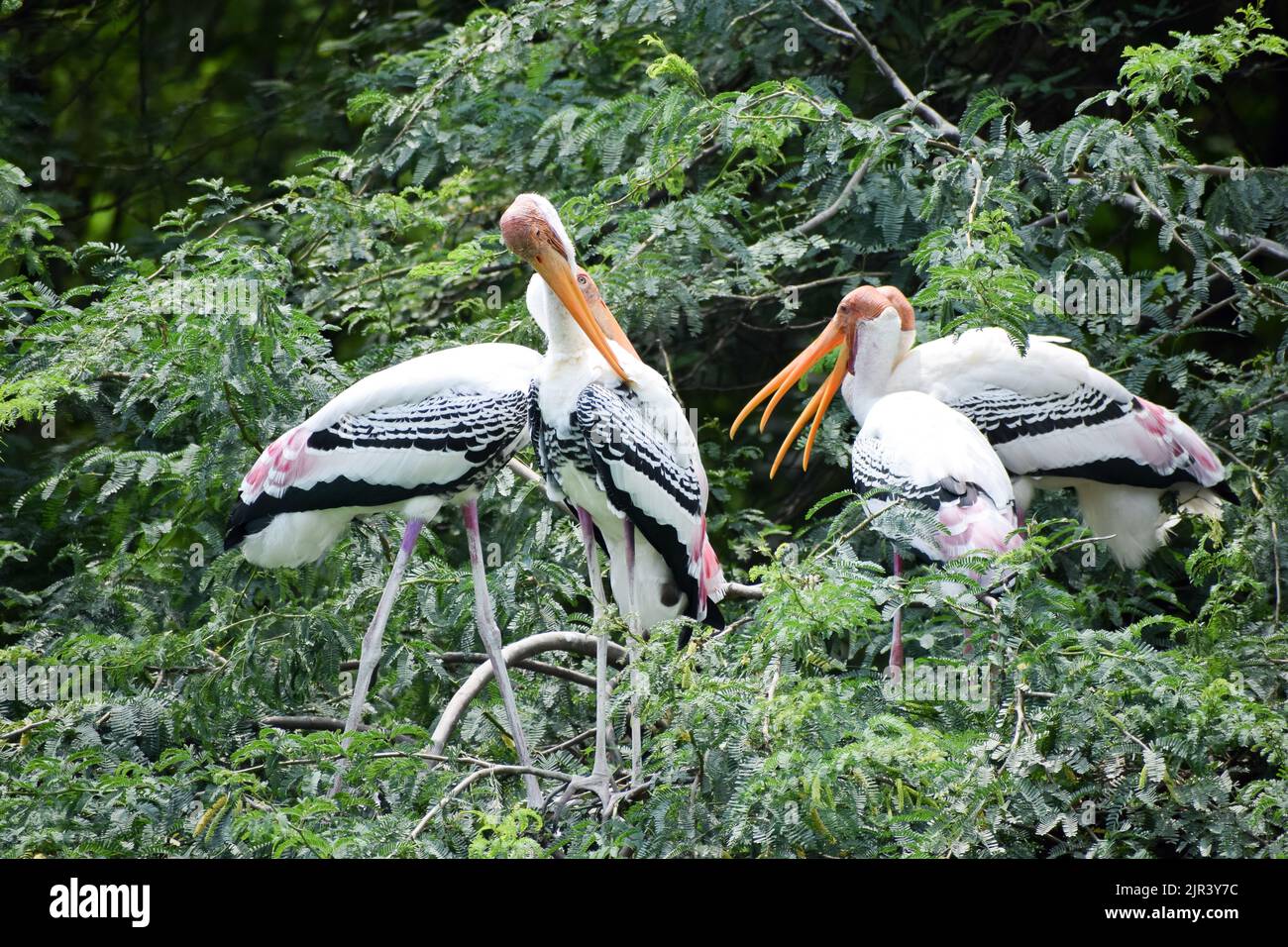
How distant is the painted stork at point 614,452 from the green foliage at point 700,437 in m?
0.29

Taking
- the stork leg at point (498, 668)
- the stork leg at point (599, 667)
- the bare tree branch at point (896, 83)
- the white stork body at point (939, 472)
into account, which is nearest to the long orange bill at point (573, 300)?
the stork leg at point (599, 667)

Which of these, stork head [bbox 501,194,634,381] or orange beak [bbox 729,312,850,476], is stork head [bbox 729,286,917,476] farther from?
stork head [bbox 501,194,634,381]

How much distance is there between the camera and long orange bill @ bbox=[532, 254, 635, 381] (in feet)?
16.9

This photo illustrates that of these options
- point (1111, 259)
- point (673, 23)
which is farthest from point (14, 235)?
point (1111, 259)

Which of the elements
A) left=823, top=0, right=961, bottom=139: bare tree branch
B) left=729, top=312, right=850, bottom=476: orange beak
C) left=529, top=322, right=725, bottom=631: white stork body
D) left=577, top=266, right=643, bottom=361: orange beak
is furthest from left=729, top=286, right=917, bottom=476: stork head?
left=529, top=322, right=725, bottom=631: white stork body

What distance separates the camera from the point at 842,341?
6320 millimetres

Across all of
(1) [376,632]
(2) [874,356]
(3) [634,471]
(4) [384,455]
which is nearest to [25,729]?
(1) [376,632]

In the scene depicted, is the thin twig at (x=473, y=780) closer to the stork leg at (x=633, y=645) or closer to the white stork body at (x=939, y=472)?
the stork leg at (x=633, y=645)

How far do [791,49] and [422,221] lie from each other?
1.61 meters

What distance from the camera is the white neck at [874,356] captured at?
20.2 feet

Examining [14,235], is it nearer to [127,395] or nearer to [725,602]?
[127,395]

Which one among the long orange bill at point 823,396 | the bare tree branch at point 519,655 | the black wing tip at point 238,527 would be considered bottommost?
the bare tree branch at point 519,655

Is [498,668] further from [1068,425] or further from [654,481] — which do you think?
[1068,425]

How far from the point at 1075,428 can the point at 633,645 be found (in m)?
2.32
